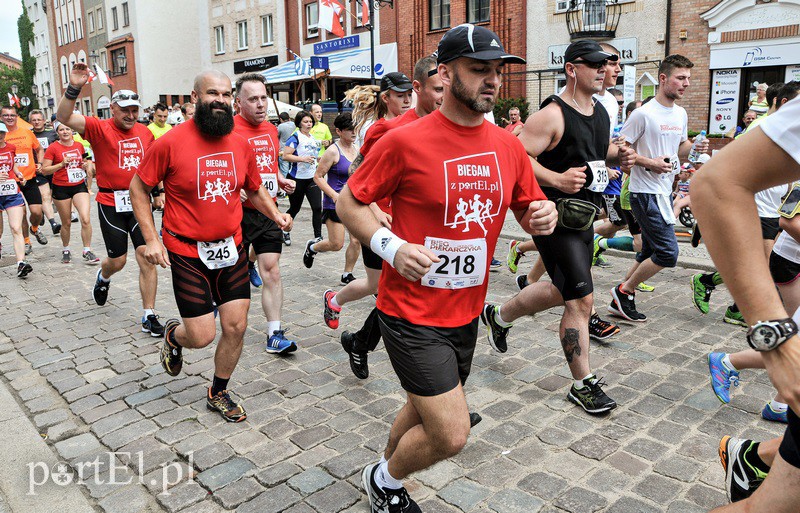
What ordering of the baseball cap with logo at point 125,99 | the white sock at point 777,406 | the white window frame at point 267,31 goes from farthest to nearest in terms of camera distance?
1. the white window frame at point 267,31
2. the baseball cap with logo at point 125,99
3. the white sock at point 777,406

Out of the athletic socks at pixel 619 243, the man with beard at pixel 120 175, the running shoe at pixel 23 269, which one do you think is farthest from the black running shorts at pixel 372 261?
the running shoe at pixel 23 269

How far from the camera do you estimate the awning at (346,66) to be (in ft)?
72.5

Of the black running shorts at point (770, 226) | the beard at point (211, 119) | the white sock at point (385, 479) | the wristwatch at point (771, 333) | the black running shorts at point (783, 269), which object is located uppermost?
the beard at point (211, 119)

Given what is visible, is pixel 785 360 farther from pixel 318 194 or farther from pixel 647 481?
pixel 318 194

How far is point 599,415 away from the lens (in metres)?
3.97

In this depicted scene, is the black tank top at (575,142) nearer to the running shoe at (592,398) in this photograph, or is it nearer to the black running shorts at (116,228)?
the running shoe at (592,398)

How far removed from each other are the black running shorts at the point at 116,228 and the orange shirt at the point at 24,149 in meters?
4.63

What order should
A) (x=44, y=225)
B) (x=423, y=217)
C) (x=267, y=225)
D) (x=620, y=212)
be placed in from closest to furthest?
(x=423, y=217), (x=267, y=225), (x=620, y=212), (x=44, y=225)

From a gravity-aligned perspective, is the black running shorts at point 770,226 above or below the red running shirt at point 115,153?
below

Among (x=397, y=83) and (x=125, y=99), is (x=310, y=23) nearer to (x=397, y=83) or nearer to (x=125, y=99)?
(x=125, y=99)

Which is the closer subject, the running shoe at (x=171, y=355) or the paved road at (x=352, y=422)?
the paved road at (x=352, y=422)

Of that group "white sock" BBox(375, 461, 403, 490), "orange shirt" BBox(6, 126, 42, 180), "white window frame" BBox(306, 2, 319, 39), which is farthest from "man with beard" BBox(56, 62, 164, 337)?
"white window frame" BBox(306, 2, 319, 39)

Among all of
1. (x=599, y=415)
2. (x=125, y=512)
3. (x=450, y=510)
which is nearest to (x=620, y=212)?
(x=599, y=415)

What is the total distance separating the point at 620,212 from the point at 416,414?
5.63 metres
